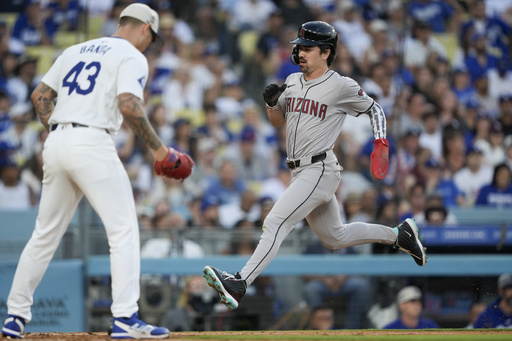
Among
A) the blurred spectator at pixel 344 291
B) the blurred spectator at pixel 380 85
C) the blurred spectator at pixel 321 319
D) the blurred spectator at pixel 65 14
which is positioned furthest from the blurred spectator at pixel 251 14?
the blurred spectator at pixel 321 319

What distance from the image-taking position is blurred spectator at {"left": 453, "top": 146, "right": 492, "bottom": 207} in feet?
29.0

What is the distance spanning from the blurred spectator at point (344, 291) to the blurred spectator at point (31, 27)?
4423 mm

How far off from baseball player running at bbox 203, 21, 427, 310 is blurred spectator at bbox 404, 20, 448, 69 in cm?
457

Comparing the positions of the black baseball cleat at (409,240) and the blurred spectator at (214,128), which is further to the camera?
the blurred spectator at (214,128)

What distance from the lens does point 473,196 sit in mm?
8805

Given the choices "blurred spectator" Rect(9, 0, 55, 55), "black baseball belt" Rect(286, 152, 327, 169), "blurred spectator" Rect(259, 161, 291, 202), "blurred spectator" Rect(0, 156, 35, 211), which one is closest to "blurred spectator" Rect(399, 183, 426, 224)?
"blurred spectator" Rect(259, 161, 291, 202)

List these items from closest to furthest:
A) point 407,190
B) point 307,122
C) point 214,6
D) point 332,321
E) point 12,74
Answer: point 307,122 → point 332,321 → point 407,190 → point 12,74 → point 214,6

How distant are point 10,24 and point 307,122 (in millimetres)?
5884

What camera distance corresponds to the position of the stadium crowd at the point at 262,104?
8.23 metres

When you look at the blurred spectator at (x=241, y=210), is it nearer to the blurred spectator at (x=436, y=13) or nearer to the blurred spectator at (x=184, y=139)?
the blurred spectator at (x=184, y=139)

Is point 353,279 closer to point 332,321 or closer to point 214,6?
point 332,321

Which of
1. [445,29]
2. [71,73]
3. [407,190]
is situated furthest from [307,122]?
[445,29]

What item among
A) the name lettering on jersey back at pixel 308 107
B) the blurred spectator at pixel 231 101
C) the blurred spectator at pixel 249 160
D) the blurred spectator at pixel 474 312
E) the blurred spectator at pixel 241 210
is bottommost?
the blurred spectator at pixel 474 312

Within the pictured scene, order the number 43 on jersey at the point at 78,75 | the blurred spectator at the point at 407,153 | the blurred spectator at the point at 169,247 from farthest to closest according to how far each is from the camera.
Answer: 1. the blurred spectator at the point at 407,153
2. the blurred spectator at the point at 169,247
3. the number 43 on jersey at the point at 78,75
